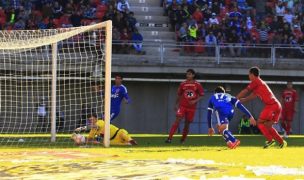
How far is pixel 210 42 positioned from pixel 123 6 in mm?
5198

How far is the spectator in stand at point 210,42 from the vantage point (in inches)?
1181

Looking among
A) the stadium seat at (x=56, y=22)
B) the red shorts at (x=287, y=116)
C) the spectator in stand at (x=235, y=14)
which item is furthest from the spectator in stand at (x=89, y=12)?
the red shorts at (x=287, y=116)

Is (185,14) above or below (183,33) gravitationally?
above

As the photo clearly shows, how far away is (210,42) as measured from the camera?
31359mm

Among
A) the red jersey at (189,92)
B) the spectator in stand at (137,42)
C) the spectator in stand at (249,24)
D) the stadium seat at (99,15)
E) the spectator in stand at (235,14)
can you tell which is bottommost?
the red jersey at (189,92)

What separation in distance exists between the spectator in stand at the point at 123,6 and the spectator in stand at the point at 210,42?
439cm

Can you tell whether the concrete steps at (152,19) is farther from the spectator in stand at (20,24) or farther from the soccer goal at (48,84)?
the soccer goal at (48,84)

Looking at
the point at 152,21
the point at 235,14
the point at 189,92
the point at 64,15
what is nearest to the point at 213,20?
the point at 235,14

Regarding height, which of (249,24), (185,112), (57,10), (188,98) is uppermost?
(57,10)

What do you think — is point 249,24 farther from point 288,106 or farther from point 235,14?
point 288,106

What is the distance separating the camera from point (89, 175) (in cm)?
942

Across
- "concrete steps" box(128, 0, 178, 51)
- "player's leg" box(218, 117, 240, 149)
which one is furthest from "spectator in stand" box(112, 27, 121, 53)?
"player's leg" box(218, 117, 240, 149)

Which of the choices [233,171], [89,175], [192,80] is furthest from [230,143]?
[89,175]

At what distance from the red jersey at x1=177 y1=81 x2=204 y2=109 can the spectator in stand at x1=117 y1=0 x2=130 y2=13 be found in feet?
46.3
